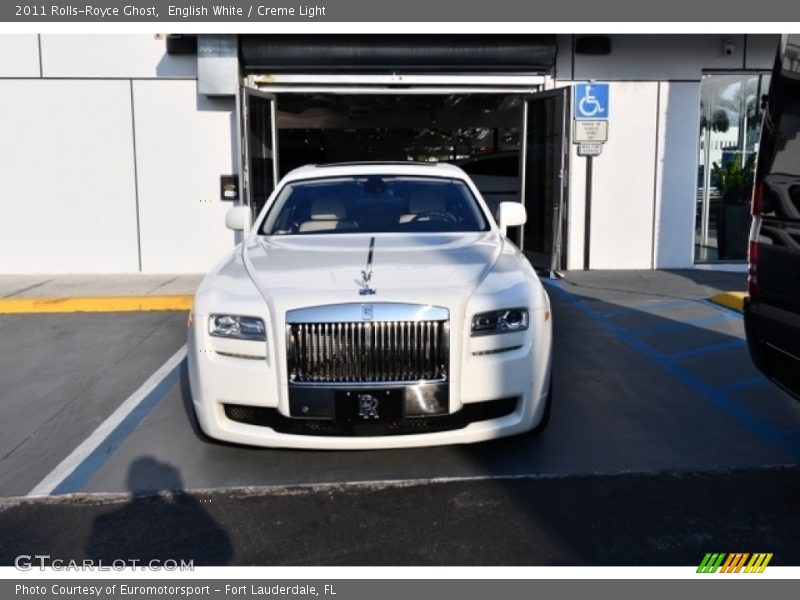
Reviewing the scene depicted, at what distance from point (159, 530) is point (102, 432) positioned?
1.62 metres

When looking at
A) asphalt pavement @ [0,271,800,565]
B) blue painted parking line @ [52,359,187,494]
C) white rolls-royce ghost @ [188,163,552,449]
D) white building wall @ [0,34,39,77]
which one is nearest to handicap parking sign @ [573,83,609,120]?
asphalt pavement @ [0,271,800,565]

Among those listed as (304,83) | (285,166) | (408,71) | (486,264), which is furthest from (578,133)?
(285,166)

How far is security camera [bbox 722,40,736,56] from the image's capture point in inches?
428

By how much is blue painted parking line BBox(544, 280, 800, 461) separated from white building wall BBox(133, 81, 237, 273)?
5.27 meters

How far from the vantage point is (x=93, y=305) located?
28.8ft

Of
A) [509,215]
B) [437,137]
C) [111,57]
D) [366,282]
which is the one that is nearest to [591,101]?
[509,215]

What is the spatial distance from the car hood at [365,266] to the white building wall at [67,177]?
236 inches

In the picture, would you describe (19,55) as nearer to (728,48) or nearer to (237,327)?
(237,327)

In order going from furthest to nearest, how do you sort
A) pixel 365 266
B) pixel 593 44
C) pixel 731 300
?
1. pixel 593 44
2. pixel 731 300
3. pixel 365 266

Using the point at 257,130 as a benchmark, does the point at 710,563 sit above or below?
below

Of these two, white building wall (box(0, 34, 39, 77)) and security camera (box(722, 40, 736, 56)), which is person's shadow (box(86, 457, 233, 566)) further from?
security camera (box(722, 40, 736, 56))

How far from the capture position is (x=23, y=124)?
35.2 feet

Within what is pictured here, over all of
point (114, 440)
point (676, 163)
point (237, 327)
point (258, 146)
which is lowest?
point (114, 440)

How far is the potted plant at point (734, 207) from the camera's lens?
37.7 ft
